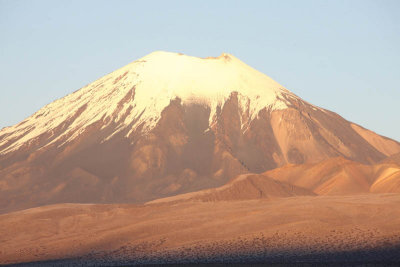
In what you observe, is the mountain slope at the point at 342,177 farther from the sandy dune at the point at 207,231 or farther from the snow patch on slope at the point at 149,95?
the snow patch on slope at the point at 149,95

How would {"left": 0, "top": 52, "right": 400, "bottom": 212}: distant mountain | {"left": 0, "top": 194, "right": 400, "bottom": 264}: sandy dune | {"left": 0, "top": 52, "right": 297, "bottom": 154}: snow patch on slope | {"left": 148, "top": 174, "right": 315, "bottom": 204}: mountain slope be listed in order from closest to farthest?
{"left": 0, "top": 194, "right": 400, "bottom": 264}: sandy dune
{"left": 148, "top": 174, "right": 315, "bottom": 204}: mountain slope
{"left": 0, "top": 52, "right": 400, "bottom": 212}: distant mountain
{"left": 0, "top": 52, "right": 297, "bottom": 154}: snow patch on slope

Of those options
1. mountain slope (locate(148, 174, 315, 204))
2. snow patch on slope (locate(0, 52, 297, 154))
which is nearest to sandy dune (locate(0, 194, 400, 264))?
mountain slope (locate(148, 174, 315, 204))

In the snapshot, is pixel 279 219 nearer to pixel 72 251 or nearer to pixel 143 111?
pixel 72 251

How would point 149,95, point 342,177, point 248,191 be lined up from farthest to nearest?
point 149,95 → point 342,177 → point 248,191

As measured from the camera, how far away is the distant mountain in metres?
125

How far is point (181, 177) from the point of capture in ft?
409

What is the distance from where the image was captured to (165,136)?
138125mm

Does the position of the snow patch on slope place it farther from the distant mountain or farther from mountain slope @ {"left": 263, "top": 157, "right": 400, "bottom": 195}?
mountain slope @ {"left": 263, "top": 157, "right": 400, "bottom": 195}

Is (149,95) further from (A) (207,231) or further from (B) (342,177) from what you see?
(A) (207,231)

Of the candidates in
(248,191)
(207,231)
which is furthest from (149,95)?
(207,231)

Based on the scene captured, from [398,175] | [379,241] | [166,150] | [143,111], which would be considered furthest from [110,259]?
[143,111]

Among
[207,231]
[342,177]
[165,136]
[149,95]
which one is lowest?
[207,231]

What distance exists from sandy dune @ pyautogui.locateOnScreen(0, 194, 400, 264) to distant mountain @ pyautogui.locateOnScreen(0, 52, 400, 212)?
50554 mm

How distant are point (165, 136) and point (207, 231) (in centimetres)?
8579
